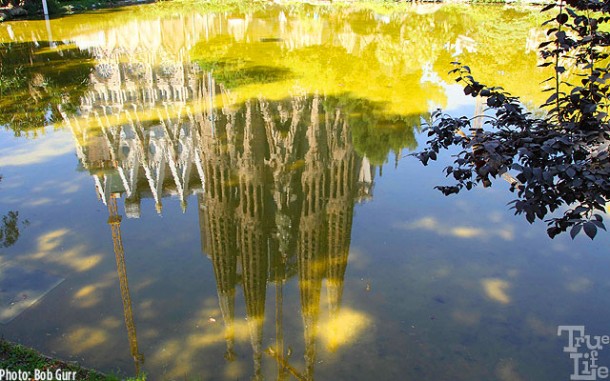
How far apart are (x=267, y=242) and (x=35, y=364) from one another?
417 cm

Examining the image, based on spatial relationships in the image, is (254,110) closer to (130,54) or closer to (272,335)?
(272,335)

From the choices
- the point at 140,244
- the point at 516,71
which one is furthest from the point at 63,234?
the point at 516,71

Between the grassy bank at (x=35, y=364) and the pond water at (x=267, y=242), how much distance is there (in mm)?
372

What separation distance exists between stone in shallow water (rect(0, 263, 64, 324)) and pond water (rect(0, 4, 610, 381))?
0.10 feet

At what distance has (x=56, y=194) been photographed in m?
9.94

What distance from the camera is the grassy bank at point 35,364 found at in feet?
16.9

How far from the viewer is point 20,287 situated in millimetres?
6957

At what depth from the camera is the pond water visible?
237 inches

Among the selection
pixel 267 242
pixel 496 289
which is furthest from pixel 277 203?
pixel 496 289

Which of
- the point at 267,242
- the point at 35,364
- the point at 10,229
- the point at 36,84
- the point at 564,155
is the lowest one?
the point at 267,242

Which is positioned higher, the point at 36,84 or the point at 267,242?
the point at 36,84

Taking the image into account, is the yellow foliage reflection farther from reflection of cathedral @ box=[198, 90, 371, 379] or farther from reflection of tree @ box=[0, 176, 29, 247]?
reflection of tree @ box=[0, 176, 29, 247]

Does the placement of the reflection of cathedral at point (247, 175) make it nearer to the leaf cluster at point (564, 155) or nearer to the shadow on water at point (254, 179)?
the shadow on water at point (254, 179)

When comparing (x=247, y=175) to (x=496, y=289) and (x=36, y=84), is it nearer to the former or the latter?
(x=496, y=289)
